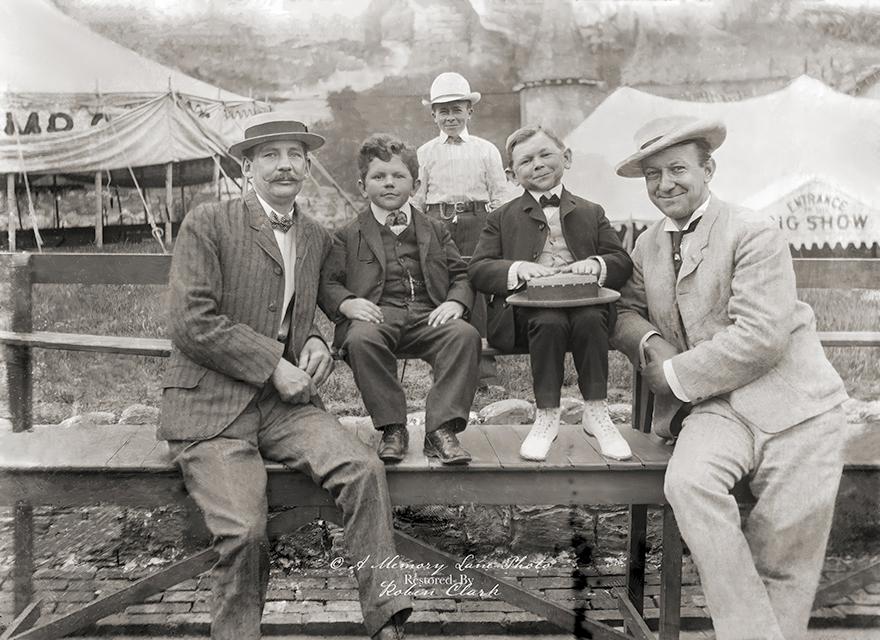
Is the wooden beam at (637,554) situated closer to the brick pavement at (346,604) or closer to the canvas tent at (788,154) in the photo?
the brick pavement at (346,604)

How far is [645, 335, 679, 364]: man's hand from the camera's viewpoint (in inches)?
115

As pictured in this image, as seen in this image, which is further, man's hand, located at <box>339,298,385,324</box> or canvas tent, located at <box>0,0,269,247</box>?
canvas tent, located at <box>0,0,269,247</box>

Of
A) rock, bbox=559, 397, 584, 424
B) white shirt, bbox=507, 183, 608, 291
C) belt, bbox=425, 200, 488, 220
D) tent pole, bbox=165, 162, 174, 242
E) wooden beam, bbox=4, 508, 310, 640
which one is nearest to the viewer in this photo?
wooden beam, bbox=4, 508, 310, 640

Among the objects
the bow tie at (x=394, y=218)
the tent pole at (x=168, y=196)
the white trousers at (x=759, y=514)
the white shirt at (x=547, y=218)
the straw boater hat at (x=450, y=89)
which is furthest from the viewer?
the tent pole at (x=168, y=196)

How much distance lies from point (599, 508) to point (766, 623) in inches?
77.9

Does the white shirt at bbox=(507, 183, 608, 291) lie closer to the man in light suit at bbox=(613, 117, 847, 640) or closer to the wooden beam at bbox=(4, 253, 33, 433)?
the man in light suit at bbox=(613, 117, 847, 640)

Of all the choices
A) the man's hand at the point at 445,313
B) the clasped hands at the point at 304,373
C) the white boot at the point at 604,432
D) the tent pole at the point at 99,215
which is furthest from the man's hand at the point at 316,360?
the tent pole at the point at 99,215

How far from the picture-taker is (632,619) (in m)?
3.50

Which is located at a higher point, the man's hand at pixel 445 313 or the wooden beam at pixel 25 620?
the man's hand at pixel 445 313

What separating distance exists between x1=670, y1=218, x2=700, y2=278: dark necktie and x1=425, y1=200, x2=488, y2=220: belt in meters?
2.11

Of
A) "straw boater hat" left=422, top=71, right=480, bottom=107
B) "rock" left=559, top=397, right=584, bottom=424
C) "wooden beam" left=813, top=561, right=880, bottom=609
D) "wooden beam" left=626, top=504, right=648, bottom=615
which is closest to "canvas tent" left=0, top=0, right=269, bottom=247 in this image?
"straw boater hat" left=422, top=71, right=480, bottom=107

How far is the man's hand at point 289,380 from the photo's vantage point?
2848 millimetres

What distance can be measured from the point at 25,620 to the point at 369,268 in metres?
2.28

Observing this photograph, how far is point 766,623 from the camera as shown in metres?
2.49
